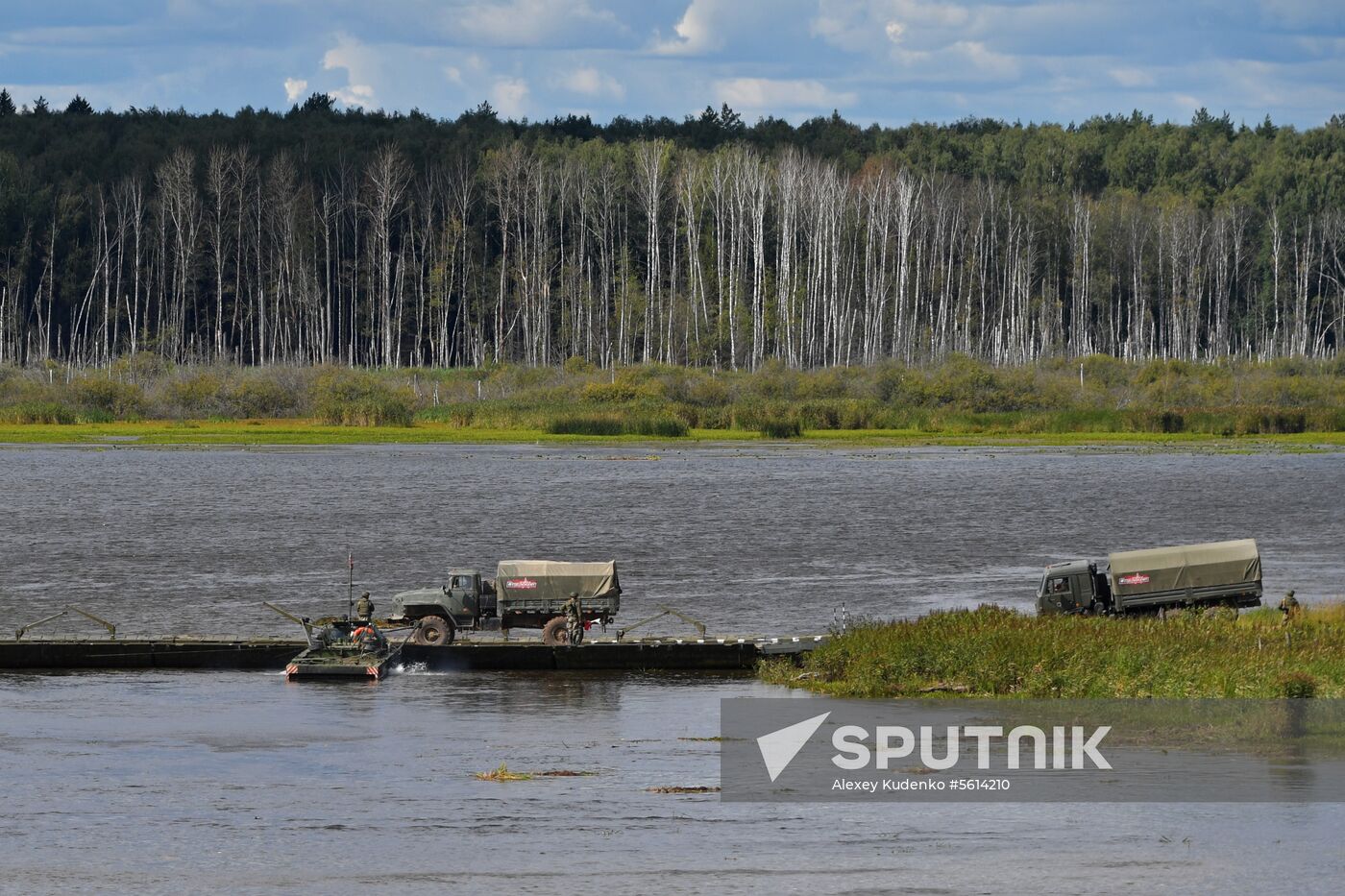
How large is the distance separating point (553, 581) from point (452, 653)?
282 centimetres

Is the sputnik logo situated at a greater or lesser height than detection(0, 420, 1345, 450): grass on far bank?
lesser

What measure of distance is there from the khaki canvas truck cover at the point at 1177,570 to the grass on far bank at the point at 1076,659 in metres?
1.64

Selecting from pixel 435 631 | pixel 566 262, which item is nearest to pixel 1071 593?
pixel 435 631

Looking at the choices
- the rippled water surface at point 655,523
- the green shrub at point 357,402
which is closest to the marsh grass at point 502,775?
the rippled water surface at point 655,523

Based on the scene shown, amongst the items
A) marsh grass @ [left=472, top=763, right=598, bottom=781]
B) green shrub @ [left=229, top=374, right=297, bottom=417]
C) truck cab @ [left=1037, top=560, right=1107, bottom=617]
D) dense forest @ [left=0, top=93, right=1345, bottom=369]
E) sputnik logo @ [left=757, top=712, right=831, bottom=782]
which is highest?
dense forest @ [left=0, top=93, right=1345, bottom=369]

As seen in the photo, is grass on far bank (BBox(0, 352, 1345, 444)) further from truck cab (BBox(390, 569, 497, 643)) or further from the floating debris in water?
the floating debris in water

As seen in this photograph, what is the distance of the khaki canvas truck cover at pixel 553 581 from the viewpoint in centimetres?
4056

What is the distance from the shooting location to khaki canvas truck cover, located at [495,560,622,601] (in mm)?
40562

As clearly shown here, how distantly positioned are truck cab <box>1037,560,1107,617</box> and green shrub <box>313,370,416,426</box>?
323 feet

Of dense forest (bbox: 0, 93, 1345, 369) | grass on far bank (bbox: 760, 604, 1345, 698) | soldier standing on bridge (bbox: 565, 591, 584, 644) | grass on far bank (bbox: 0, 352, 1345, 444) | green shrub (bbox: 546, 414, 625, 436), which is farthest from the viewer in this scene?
dense forest (bbox: 0, 93, 1345, 369)

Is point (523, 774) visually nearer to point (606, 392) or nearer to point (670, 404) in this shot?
point (670, 404)

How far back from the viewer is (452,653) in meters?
40.2

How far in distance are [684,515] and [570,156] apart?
11285cm

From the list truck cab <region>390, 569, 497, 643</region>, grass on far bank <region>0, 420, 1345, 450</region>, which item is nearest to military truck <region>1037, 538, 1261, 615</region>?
truck cab <region>390, 569, 497, 643</region>
